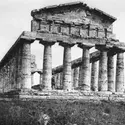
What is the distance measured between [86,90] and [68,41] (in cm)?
551

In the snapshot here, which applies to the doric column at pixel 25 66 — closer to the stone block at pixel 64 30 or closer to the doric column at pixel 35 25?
the doric column at pixel 35 25

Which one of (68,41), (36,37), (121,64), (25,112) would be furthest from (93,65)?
(25,112)

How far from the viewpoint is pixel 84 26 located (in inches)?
1340

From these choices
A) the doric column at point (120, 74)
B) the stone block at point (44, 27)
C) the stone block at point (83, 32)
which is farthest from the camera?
the doric column at point (120, 74)

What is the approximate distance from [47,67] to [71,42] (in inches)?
150

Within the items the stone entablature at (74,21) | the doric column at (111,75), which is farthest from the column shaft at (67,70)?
the doric column at (111,75)

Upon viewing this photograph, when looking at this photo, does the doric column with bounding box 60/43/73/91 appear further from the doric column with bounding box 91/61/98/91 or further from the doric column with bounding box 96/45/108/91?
the doric column with bounding box 91/61/98/91

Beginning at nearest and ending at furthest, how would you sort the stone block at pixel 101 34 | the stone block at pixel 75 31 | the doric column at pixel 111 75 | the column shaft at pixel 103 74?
the stone block at pixel 75 31 → the column shaft at pixel 103 74 → the stone block at pixel 101 34 → the doric column at pixel 111 75

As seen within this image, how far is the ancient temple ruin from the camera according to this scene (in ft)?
104

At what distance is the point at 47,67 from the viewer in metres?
31.9

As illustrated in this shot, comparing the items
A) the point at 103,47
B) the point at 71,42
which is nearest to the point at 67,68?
the point at 71,42

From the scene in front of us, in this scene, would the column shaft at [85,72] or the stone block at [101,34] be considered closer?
the column shaft at [85,72]

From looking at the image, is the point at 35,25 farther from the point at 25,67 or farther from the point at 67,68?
the point at 67,68

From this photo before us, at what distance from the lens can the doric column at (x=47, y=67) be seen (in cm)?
3162
